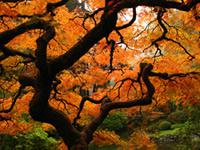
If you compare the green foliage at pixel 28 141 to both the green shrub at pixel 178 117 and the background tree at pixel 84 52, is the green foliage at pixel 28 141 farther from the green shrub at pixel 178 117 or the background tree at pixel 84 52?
the green shrub at pixel 178 117

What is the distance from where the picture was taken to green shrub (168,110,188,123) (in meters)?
27.1

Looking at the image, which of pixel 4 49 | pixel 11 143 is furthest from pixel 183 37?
pixel 11 143

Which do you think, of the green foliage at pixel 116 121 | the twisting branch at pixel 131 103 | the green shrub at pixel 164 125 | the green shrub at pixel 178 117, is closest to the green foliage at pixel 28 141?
the twisting branch at pixel 131 103

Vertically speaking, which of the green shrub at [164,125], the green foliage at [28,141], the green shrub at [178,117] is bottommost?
the green foliage at [28,141]

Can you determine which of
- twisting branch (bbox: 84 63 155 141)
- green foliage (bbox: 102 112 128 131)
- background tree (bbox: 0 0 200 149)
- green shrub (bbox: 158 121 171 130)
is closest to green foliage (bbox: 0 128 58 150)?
background tree (bbox: 0 0 200 149)

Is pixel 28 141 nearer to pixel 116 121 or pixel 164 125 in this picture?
pixel 116 121

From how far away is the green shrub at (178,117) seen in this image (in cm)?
2709

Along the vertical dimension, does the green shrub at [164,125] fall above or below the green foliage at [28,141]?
above

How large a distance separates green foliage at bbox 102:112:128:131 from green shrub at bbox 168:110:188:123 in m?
3.35

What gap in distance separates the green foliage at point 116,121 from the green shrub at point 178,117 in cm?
335

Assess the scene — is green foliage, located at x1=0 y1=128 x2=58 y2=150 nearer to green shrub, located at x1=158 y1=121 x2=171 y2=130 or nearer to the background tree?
the background tree

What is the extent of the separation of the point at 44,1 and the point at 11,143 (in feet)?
21.4

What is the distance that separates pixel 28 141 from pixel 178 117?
15611 millimetres

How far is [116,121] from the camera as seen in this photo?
2702 centimetres
